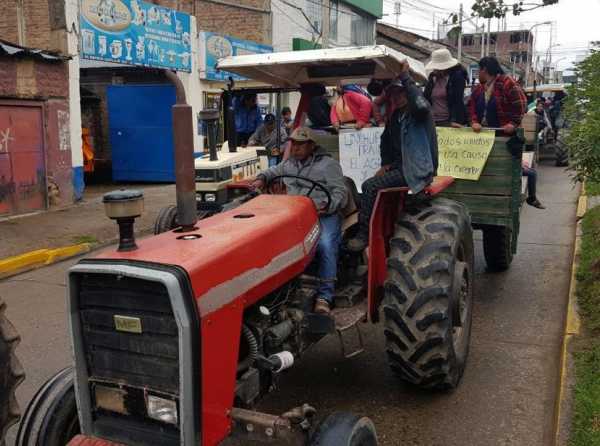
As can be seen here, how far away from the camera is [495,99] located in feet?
22.1

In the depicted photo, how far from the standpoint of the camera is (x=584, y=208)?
1060 cm

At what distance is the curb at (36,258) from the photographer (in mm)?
7664

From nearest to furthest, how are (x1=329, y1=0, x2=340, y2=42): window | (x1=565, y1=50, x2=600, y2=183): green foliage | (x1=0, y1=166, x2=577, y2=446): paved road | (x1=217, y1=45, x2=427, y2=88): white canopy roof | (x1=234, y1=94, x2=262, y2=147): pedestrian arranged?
(x1=0, y1=166, x2=577, y2=446): paved road < (x1=217, y1=45, x2=427, y2=88): white canopy roof < (x1=565, y1=50, x2=600, y2=183): green foliage < (x1=234, y1=94, x2=262, y2=147): pedestrian < (x1=329, y1=0, x2=340, y2=42): window

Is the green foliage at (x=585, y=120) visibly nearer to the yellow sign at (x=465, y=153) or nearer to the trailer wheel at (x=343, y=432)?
the yellow sign at (x=465, y=153)

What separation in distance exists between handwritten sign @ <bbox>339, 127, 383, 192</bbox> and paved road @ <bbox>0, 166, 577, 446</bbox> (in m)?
1.39

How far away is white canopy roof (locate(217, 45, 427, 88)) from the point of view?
12.9ft

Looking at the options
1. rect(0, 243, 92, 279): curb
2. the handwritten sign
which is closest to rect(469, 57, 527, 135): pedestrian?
the handwritten sign

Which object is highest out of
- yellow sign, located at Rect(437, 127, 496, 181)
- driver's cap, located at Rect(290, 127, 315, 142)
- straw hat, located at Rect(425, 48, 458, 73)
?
straw hat, located at Rect(425, 48, 458, 73)

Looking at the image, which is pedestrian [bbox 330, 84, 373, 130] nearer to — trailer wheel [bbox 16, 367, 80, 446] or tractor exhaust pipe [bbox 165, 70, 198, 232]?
tractor exhaust pipe [bbox 165, 70, 198, 232]

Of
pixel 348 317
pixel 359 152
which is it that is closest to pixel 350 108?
pixel 359 152

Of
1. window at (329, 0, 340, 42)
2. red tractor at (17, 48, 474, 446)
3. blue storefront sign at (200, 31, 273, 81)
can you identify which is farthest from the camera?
window at (329, 0, 340, 42)

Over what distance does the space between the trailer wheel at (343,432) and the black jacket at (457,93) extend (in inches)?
182

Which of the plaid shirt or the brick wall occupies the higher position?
the brick wall

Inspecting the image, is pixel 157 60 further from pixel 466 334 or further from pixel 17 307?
pixel 466 334
